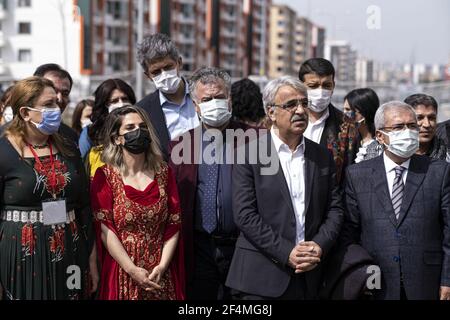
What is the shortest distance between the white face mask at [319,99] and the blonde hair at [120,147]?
1.26 meters

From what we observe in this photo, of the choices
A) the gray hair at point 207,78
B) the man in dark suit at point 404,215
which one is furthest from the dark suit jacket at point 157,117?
the man in dark suit at point 404,215

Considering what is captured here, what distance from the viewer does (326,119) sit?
4.59 m

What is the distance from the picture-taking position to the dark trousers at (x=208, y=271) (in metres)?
3.94

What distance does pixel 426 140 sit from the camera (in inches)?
179

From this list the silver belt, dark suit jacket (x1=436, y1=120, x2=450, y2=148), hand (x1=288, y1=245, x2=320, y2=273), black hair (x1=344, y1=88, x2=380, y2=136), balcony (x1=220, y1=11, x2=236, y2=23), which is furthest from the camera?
balcony (x1=220, y1=11, x2=236, y2=23)

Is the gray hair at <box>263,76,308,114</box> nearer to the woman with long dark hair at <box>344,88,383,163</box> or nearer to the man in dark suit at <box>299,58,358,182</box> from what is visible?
the man in dark suit at <box>299,58,358,182</box>

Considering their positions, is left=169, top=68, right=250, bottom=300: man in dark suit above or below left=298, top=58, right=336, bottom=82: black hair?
below

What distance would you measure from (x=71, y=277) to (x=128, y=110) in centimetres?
104

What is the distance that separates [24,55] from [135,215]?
4596 centimetres

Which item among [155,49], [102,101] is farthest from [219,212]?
[102,101]

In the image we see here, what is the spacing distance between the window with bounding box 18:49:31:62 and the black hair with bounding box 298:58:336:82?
44.7 metres

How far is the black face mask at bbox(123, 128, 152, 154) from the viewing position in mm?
3758

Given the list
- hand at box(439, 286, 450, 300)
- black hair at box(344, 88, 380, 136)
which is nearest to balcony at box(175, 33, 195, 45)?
black hair at box(344, 88, 380, 136)

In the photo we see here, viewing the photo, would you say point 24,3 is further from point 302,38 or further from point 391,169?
point 302,38
